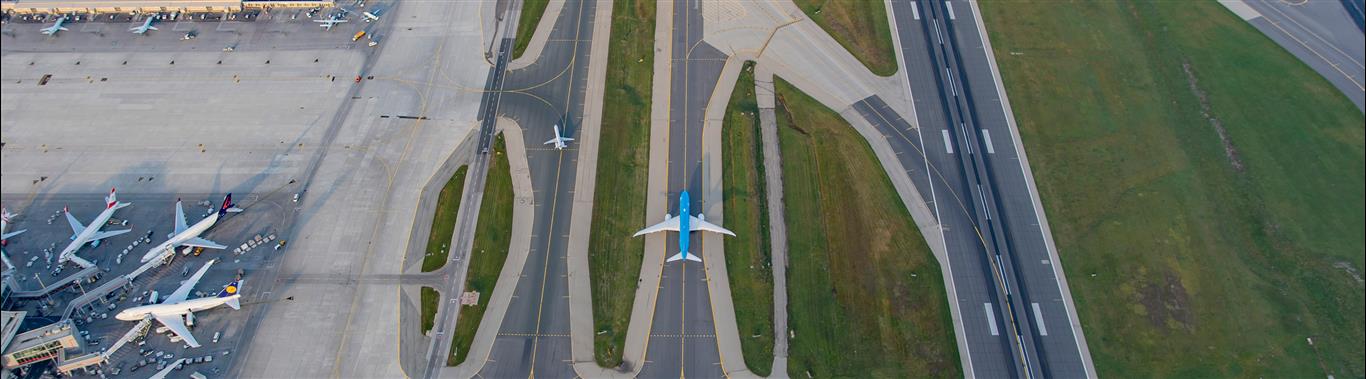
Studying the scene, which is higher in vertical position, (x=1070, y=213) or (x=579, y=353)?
(x=1070, y=213)

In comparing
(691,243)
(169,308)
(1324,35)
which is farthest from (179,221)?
(1324,35)

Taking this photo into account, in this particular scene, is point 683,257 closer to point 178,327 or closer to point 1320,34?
point 178,327

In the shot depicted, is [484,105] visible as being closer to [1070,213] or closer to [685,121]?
[685,121]

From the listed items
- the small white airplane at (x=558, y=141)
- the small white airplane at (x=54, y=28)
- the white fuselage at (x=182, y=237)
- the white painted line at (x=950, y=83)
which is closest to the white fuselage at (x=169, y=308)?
the white fuselage at (x=182, y=237)

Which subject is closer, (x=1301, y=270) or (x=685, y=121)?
(x=1301, y=270)

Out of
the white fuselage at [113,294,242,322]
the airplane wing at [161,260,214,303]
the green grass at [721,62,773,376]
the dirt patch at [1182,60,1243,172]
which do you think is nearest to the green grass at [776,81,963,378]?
the green grass at [721,62,773,376]

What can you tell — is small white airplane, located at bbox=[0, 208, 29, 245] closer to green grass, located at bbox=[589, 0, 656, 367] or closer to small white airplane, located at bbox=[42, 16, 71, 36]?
small white airplane, located at bbox=[42, 16, 71, 36]

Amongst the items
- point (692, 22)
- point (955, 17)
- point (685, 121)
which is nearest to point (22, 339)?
point (685, 121)
